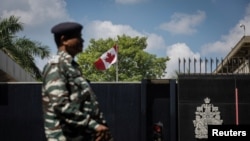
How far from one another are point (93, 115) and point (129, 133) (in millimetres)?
10277

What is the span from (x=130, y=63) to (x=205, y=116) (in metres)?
30.0

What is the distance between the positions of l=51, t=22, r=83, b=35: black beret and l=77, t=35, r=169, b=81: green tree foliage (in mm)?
38297

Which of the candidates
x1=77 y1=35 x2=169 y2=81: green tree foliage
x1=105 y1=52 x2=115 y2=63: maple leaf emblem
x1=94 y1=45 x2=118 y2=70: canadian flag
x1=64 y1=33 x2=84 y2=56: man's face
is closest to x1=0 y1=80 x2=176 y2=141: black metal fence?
x1=94 y1=45 x2=118 y2=70: canadian flag

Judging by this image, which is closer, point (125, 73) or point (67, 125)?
point (67, 125)

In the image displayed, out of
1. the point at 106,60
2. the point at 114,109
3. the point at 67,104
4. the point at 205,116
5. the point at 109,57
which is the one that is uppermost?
the point at 109,57

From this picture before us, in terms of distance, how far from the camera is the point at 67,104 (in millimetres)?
2750

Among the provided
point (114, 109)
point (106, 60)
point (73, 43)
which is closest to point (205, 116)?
point (114, 109)

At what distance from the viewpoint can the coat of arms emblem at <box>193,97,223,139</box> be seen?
487 inches

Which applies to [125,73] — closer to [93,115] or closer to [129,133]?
[129,133]

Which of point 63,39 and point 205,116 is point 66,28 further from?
point 205,116

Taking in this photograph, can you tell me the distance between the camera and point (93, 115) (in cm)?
284

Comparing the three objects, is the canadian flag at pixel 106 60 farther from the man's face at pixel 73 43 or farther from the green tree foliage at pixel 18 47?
the man's face at pixel 73 43

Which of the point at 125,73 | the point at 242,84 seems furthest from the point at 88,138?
the point at 125,73

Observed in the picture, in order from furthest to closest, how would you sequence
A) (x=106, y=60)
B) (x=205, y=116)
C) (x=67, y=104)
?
(x=106, y=60) → (x=205, y=116) → (x=67, y=104)
